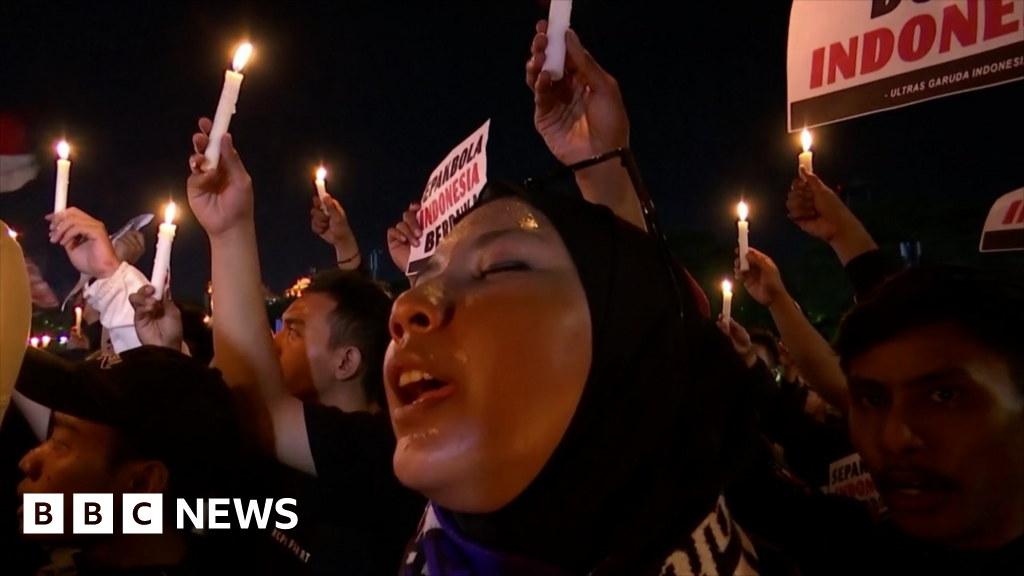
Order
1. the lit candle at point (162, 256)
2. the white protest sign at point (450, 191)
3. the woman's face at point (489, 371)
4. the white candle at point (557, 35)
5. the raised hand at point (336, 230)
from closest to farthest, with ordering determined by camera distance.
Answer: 1. the woman's face at point (489, 371)
2. the white candle at point (557, 35)
3. the lit candle at point (162, 256)
4. the white protest sign at point (450, 191)
5. the raised hand at point (336, 230)

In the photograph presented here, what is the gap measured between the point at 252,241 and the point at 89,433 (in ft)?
2.20

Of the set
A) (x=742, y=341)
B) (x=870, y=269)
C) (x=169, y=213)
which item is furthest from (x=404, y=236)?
(x=870, y=269)

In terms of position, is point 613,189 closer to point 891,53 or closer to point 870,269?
point 891,53

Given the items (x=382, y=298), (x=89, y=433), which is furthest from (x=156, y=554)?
(x=382, y=298)

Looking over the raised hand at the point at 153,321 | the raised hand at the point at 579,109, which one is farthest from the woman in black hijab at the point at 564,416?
the raised hand at the point at 153,321

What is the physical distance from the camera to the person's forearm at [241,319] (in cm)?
225

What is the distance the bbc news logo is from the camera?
7.08 feet

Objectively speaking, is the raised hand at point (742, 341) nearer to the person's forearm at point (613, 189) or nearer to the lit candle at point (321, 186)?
the person's forearm at point (613, 189)

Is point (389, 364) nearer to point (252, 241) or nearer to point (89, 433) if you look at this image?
point (252, 241)

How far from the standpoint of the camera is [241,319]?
2.27 meters

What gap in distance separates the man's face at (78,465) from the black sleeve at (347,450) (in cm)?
55

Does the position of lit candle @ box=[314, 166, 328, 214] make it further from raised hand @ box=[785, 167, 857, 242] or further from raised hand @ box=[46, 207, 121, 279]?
raised hand @ box=[785, 167, 857, 242]

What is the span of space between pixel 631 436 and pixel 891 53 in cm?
179

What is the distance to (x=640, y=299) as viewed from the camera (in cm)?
138
